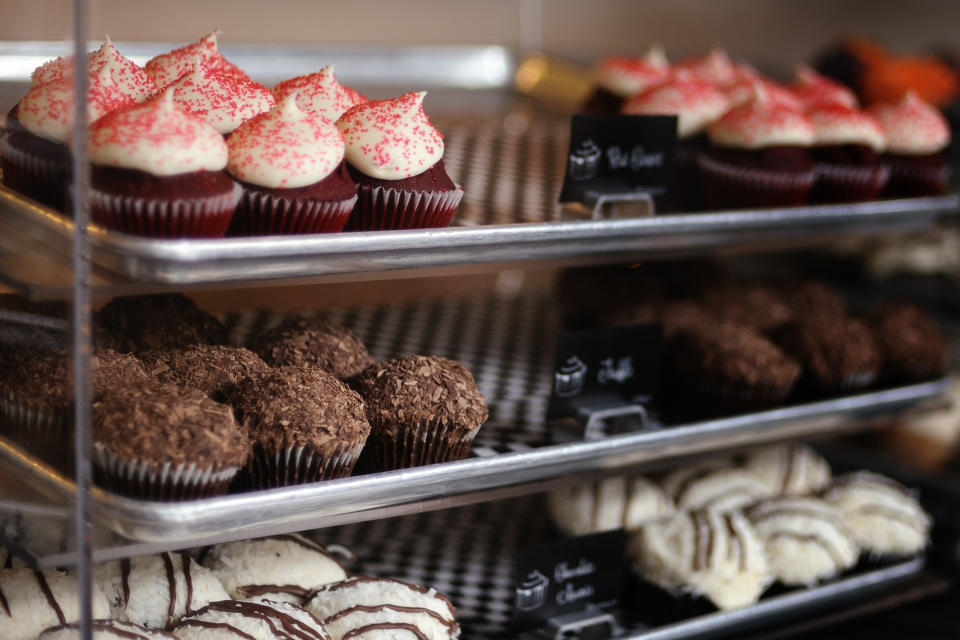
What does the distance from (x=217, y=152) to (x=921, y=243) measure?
2.44m

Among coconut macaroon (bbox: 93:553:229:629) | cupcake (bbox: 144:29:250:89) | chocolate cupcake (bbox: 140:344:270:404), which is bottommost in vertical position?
coconut macaroon (bbox: 93:553:229:629)

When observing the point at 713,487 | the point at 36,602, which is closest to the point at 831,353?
the point at 713,487

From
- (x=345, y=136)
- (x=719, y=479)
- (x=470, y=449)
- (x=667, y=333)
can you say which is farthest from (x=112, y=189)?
(x=719, y=479)

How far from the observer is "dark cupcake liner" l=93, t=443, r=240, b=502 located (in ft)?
4.29

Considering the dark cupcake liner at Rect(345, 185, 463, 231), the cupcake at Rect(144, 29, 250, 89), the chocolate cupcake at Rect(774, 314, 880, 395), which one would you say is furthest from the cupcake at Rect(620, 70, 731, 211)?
the cupcake at Rect(144, 29, 250, 89)

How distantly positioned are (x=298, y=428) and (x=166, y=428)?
0.19 metres

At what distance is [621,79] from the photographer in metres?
2.45

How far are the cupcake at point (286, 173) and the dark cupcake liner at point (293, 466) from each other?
1.00ft

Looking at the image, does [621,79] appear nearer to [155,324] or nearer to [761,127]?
[761,127]

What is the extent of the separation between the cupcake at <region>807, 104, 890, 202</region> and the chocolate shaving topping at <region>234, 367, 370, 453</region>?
1.14 m

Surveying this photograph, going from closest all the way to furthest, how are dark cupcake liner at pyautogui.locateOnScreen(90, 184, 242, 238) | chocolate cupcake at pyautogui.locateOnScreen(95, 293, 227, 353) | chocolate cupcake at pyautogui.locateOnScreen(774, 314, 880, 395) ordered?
dark cupcake liner at pyautogui.locateOnScreen(90, 184, 242, 238), chocolate cupcake at pyautogui.locateOnScreen(95, 293, 227, 353), chocolate cupcake at pyautogui.locateOnScreen(774, 314, 880, 395)

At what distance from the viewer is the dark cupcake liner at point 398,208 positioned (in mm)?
1531

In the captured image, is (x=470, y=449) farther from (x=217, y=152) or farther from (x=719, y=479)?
(x=719, y=479)

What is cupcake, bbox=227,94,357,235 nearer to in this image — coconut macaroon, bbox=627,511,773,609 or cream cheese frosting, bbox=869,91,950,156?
coconut macaroon, bbox=627,511,773,609
